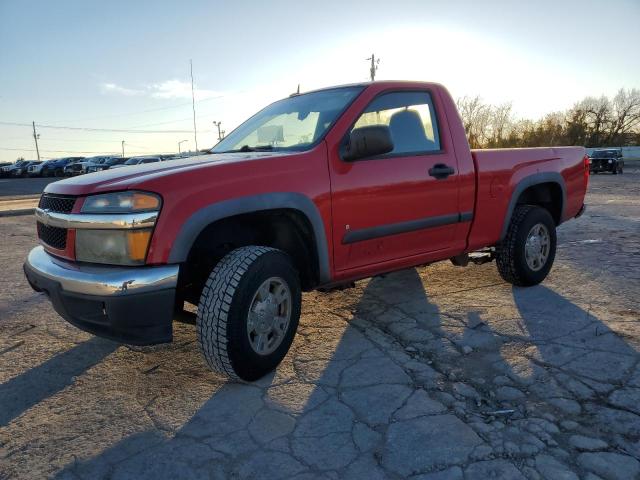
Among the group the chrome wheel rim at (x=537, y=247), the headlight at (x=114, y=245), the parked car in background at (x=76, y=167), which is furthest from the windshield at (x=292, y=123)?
the parked car in background at (x=76, y=167)

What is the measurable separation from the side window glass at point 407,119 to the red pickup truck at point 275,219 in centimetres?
1

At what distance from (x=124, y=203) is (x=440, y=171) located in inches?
89.3

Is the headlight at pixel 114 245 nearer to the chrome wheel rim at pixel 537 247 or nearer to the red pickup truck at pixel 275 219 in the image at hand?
Result: the red pickup truck at pixel 275 219

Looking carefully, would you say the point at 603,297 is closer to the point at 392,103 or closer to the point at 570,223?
the point at 392,103

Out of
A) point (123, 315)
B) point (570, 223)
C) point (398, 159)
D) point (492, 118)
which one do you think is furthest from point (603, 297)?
point (492, 118)

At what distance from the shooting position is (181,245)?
242cm

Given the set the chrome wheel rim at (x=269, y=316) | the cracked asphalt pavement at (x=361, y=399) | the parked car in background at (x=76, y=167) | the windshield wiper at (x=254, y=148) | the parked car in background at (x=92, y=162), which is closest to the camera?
the cracked asphalt pavement at (x=361, y=399)

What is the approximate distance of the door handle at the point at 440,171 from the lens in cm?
353

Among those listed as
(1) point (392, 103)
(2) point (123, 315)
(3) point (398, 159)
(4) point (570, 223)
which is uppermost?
A: (1) point (392, 103)

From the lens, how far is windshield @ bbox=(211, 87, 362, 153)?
3.26 m

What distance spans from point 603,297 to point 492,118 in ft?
171

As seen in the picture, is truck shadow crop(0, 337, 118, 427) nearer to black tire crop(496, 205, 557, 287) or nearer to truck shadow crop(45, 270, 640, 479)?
truck shadow crop(45, 270, 640, 479)

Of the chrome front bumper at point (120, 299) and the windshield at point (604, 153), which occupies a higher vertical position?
the windshield at point (604, 153)

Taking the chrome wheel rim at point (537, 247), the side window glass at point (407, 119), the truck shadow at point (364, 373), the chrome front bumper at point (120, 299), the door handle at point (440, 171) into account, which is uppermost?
the side window glass at point (407, 119)
